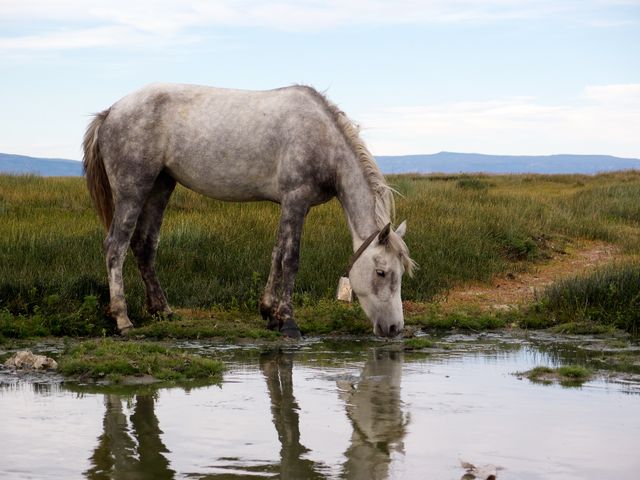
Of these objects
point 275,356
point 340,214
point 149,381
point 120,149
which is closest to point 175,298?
point 120,149

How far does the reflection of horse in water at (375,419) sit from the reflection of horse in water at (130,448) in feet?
3.05

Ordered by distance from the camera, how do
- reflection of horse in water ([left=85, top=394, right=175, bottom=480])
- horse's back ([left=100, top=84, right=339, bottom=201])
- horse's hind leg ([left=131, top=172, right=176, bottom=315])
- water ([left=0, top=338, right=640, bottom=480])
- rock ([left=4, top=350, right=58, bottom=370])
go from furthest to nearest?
horse's hind leg ([left=131, top=172, right=176, bottom=315]) → horse's back ([left=100, top=84, right=339, bottom=201]) → rock ([left=4, top=350, right=58, bottom=370]) → water ([left=0, top=338, right=640, bottom=480]) → reflection of horse in water ([left=85, top=394, right=175, bottom=480])

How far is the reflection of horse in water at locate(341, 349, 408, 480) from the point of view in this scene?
15.4 feet

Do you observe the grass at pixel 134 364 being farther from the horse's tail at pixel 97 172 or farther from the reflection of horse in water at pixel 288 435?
the horse's tail at pixel 97 172

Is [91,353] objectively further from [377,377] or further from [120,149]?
[120,149]

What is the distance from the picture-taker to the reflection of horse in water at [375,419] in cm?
470

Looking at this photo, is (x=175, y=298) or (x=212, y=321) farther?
(x=175, y=298)

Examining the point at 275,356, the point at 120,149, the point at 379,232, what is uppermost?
the point at 120,149

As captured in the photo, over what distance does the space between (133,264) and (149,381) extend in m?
4.83

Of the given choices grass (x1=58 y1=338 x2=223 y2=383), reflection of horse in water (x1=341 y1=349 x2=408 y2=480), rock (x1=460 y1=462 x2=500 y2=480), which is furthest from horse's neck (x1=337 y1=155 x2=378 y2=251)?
rock (x1=460 y1=462 x2=500 y2=480)

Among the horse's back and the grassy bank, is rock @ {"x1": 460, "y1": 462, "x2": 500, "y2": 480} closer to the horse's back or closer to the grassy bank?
the grassy bank

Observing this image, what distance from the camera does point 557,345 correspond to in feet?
29.2

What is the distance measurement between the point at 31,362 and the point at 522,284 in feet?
23.8

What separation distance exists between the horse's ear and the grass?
219cm
